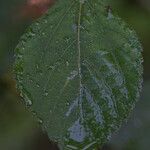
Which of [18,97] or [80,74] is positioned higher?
[80,74]

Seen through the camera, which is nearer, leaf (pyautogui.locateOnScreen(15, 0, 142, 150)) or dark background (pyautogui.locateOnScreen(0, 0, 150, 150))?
leaf (pyautogui.locateOnScreen(15, 0, 142, 150))

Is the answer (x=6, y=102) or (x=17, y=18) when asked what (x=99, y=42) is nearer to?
(x=17, y=18)

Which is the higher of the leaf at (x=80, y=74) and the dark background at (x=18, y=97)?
the leaf at (x=80, y=74)

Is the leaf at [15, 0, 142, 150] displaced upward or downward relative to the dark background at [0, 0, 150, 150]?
upward

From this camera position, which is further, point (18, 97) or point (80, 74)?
point (18, 97)

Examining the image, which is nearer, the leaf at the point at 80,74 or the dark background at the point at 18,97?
the leaf at the point at 80,74
